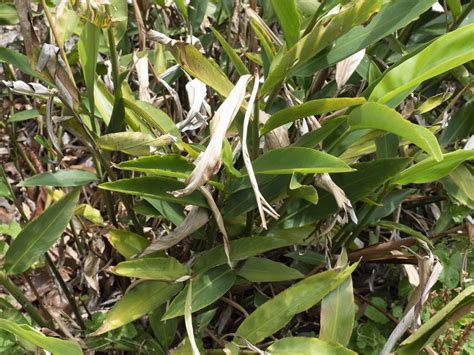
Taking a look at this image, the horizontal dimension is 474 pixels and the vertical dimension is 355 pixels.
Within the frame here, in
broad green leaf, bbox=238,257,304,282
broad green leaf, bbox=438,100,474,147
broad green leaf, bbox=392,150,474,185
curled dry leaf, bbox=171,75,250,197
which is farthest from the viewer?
broad green leaf, bbox=438,100,474,147

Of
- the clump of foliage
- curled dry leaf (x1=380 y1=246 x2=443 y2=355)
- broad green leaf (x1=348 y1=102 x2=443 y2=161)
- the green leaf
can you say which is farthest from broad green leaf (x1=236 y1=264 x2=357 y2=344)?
the green leaf

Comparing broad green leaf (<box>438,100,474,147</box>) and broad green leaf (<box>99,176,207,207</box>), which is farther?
broad green leaf (<box>438,100,474,147</box>)

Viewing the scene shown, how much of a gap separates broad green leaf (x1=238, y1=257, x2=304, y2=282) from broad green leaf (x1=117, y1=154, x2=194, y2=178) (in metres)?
0.22

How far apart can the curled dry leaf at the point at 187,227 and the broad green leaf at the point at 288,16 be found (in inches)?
11.0

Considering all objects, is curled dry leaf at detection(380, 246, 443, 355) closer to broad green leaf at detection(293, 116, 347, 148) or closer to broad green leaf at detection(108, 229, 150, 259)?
broad green leaf at detection(293, 116, 347, 148)

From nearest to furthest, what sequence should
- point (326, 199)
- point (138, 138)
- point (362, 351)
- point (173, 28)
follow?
point (138, 138) < point (326, 199) < point (362, 351) < point (173, 28)

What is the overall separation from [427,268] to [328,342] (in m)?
0.19

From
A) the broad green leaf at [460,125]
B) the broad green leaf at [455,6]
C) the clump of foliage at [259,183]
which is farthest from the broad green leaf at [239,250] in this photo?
the broad green leaf at [455,6]

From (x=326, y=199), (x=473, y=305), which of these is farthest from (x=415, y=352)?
(x=326, y=199)

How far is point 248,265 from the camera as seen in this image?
1.01 metres

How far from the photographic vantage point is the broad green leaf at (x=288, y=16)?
80 centimetres

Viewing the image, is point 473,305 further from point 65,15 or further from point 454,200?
point 65,15

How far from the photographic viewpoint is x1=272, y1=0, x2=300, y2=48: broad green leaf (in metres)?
0.80

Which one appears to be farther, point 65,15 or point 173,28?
point 173,28
